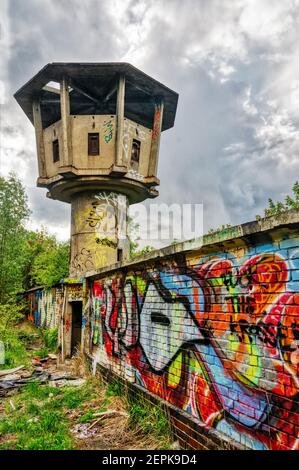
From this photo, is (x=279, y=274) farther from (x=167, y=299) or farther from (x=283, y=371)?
(x=167, y=299)

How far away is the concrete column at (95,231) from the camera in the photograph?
48.8 ft

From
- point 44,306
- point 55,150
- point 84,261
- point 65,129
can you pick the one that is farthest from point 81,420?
point 44,306

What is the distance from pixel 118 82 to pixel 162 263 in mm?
11541

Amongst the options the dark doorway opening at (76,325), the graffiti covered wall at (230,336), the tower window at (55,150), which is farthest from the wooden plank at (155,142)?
the graffiti covered wall at (230,336)

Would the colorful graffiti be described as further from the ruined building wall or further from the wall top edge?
the ruined building wall

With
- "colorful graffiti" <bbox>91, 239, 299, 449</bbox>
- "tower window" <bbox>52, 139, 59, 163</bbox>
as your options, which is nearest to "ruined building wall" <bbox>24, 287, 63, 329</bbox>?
"tower window" <bbox>52, 139, 59, 163</bbox>

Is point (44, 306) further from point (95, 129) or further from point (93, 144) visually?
point (95, 129)

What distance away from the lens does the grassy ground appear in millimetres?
4426

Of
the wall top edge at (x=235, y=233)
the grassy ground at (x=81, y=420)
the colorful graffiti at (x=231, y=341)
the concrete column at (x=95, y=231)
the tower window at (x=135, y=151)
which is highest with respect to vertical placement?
the tower window at (x=135, y=151)

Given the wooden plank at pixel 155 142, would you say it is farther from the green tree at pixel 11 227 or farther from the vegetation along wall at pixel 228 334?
the vegetation along wall at pixel 228 334

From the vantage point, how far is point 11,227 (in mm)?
18328

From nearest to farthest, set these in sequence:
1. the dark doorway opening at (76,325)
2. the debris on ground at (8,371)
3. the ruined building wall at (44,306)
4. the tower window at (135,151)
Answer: the debris on ground at (8,371) < the dark doorway opening at (76,325) < the tower window at (135,151) < the ruined building wall at (44,306)

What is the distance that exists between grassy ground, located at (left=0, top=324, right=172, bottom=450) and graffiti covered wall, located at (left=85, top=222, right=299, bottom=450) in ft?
1.40
